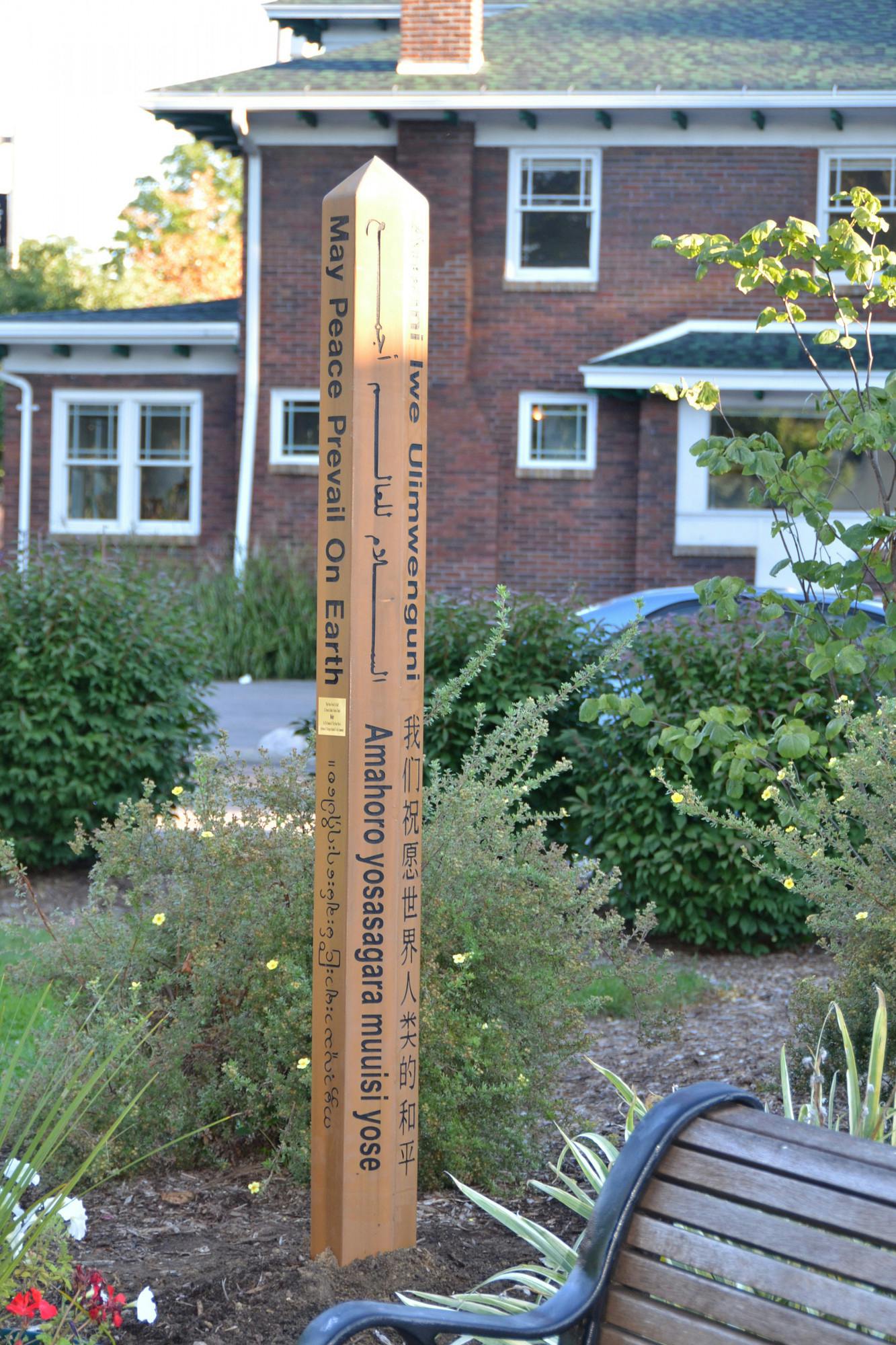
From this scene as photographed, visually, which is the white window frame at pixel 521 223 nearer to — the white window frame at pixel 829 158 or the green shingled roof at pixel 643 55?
the green shingled roof at pixel 643 55

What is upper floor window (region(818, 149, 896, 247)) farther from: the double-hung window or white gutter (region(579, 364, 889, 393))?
white gutter (region(579, 364, 889, 393))

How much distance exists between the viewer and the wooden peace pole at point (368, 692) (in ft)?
9.23

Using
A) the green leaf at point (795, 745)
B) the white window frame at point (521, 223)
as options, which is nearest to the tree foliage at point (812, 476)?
the green leaf at point (795, 745)

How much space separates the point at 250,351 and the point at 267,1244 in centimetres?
1628

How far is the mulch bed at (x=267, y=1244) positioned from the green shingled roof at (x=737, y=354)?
13.0 m

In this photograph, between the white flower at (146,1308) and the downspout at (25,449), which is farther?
the downspout at (25,449)

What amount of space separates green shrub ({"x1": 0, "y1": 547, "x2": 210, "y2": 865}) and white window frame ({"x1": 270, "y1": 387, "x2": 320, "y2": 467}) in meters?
10.9

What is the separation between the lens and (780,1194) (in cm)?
193

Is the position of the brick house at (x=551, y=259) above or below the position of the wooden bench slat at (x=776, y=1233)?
above

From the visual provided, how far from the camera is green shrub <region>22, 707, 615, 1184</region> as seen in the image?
3.53 meters

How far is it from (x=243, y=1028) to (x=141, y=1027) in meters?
0.34

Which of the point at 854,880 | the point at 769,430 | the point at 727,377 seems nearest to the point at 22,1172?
the point at 854,880

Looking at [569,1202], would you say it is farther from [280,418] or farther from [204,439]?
[204,439]

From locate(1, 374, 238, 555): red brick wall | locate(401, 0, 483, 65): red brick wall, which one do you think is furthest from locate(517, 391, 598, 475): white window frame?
locate(401, 0, 483, 65): red brick wall
